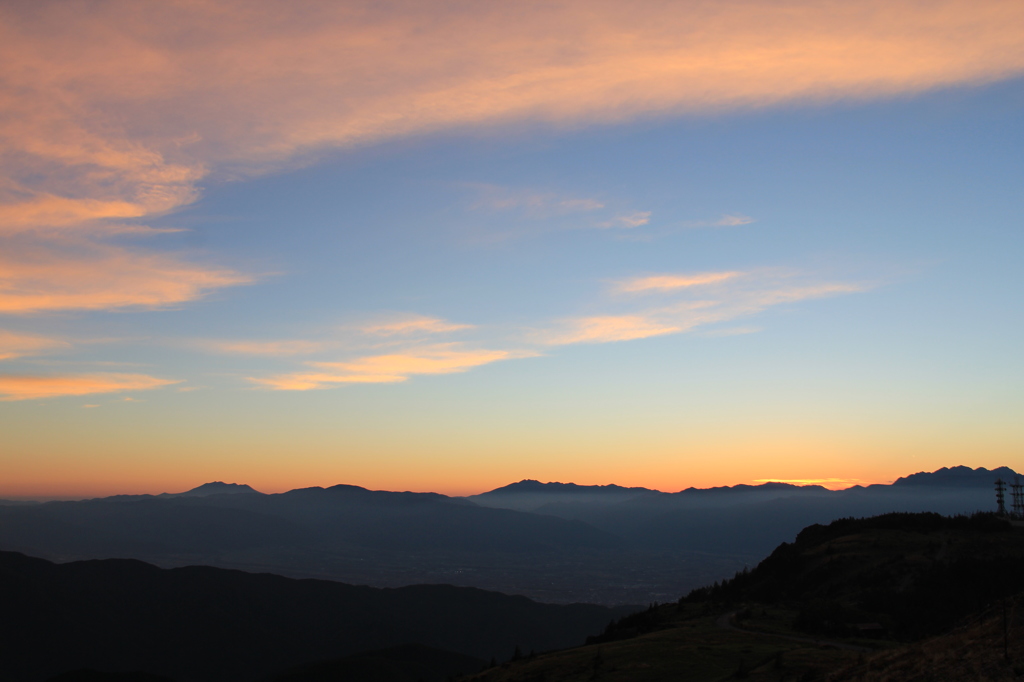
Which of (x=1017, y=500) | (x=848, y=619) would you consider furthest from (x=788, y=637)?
(x=1017, y=500)

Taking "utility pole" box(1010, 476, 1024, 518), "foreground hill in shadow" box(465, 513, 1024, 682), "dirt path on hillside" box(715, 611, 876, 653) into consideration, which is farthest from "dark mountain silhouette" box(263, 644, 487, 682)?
"utility pole" box(1010, 476, 1024, 518)

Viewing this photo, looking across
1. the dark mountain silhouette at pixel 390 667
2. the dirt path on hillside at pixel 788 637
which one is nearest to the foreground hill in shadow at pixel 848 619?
the dirt path on hillside at pixel 788 637

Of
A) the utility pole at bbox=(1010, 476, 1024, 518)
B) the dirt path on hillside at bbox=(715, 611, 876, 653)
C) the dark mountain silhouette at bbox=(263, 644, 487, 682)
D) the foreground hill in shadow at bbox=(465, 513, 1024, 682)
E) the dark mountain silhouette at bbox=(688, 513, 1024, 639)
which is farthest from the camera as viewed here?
the dark mountain silhouette at bbox=(263, 644, 487, 682)

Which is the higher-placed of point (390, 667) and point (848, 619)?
point (848, 619)

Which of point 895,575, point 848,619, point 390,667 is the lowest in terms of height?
point 390,667

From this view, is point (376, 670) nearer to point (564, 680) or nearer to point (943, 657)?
point (564, 680)

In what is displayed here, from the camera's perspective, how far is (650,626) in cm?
6888

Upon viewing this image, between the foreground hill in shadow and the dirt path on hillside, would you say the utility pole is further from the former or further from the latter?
A: the dirt path on hillside

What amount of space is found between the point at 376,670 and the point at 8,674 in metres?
123

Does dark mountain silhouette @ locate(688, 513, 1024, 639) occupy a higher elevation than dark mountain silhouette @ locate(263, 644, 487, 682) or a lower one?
higher

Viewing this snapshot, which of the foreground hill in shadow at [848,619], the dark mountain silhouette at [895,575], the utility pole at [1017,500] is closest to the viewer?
the foreground hill in shadow at [848,619]

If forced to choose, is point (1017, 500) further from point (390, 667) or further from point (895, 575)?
point (390, 667)

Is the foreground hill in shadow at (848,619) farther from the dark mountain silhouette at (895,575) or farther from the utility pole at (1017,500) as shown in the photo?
the utility pole at (1017,500)

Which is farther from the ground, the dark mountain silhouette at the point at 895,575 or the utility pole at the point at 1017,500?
the utility pole at the point at 1017,500
